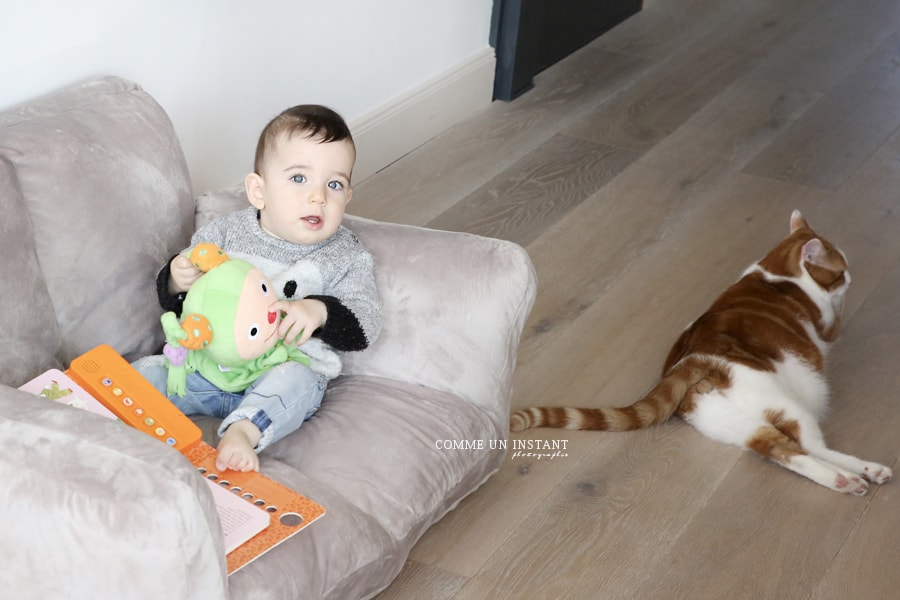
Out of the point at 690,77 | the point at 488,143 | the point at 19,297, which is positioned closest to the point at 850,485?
the point at 19,297

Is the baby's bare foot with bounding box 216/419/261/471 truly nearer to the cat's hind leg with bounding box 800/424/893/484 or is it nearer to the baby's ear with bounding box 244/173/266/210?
the baby's ear with bounding box 244/173/266/210

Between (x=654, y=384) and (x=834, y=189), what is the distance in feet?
4.14

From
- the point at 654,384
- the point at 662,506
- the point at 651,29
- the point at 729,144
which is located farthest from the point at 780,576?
the point at 651,29

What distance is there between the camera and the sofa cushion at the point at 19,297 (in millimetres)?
1636

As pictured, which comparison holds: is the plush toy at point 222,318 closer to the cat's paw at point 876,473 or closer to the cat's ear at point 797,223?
the cat's paw at point 876,473

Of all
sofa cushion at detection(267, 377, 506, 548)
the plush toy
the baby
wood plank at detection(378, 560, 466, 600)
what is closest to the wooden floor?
wood plank at detection(378, 560, 466, 600)

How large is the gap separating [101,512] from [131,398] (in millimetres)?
430

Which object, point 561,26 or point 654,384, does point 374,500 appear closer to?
point 654,384

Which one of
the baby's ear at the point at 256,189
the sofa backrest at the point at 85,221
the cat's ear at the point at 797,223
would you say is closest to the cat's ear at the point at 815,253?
the cat's ear at the point at 797,223

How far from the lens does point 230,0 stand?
2.43 m

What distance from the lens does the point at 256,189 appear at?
1.87 m

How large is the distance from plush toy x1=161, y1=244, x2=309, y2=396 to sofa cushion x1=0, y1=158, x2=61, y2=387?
19 cm

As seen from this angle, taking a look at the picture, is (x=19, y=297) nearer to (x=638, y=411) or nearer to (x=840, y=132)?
(x=638, y=411)

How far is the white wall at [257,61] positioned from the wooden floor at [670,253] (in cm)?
18
